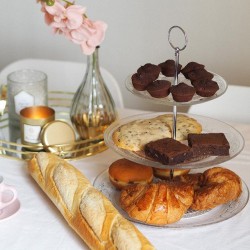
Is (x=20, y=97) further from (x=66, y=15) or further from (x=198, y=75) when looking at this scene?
(x=198, y=75)

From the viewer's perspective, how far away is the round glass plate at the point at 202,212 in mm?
1239

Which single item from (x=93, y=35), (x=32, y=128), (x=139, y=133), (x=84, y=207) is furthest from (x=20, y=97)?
(x=84, y=207)

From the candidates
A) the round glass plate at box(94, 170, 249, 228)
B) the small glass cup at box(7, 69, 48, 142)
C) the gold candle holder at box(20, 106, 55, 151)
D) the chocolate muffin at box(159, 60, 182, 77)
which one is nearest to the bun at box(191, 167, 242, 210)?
the round glass plate at box(94, 170, 249, 228)

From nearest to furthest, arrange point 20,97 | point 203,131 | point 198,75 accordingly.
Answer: point 198,75, point 203,131, point 20,97

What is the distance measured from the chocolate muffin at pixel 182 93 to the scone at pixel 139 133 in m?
0.13

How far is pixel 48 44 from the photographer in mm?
2773

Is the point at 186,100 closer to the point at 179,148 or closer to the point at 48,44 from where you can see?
the point at 179,148

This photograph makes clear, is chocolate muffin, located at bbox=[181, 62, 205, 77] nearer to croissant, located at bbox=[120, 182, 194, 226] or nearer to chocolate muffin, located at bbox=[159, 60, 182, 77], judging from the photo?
chocolate muffin, located at bbox=[159, 60, 182, 77]

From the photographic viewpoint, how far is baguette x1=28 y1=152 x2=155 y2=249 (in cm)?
110

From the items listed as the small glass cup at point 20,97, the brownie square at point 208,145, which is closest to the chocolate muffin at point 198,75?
the brownie square at point 208,145

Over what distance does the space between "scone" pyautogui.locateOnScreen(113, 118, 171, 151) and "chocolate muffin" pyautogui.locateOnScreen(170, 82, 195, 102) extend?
0.13 m

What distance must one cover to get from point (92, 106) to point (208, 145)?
1.57ft

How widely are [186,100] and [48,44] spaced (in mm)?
1647

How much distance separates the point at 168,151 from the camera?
1.24m
